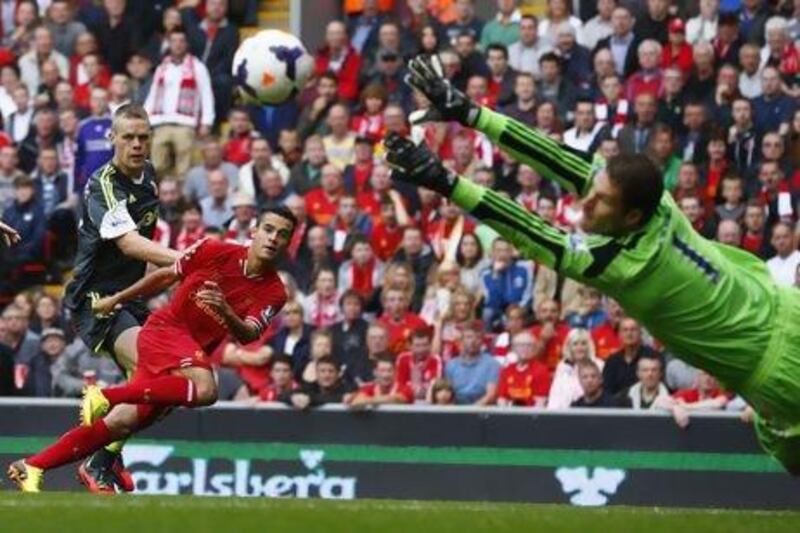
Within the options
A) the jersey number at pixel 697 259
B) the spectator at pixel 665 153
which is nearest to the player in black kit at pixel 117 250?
the jersey number at pixel 697 259

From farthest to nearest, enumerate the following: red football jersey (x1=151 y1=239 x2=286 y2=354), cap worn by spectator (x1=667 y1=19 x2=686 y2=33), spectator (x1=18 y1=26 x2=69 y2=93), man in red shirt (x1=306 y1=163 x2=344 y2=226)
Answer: spectator (x1=18 y1=26 x2=69 y2=93), man in red shirt (x1=306 y1=163 x2=344 y2=226), cap worn by spectator (x1=667 y1=19 x2=686 y2=33), red football jersey (x1=151 y1=239 x2=286 y2=354)

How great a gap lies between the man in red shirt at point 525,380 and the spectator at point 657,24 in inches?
142

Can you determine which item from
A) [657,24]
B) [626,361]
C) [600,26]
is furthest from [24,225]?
[626,361]

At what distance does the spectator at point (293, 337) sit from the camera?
19.4 metres

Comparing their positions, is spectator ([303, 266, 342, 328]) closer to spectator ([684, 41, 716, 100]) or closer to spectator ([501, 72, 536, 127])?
spectator ([501, 72, 536, 127])

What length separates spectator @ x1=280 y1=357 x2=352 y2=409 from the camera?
18391 millimetres

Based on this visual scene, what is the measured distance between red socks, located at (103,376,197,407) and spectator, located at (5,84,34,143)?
9.76 meters

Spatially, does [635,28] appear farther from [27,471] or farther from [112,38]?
[27,471]

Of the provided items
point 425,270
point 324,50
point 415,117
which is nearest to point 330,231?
point 425,270

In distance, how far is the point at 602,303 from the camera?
61.7 feet

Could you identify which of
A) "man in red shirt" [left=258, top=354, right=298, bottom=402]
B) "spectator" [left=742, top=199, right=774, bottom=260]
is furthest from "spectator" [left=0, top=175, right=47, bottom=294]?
"spectator" [left=742, top=199, right=774, bottom=260]

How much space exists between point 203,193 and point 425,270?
2.75 m

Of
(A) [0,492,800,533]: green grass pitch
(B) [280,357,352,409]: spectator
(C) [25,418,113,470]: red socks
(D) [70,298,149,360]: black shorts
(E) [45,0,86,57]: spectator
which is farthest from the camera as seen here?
(E) [45,0,86,57]: spectator

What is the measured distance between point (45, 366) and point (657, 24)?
5952mm
